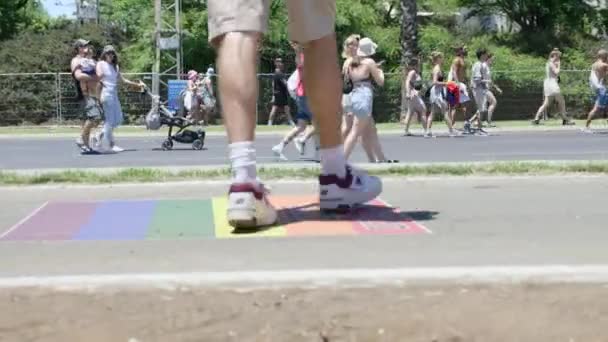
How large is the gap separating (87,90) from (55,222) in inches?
441

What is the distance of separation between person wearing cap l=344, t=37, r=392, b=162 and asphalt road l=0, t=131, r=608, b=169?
2.00 m

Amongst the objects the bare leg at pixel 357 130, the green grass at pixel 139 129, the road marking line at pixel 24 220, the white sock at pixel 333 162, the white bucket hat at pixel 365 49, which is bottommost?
the green grass at pixel 139 129

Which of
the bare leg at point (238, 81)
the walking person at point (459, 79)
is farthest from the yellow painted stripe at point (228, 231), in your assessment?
the walking person at point (459, 79)

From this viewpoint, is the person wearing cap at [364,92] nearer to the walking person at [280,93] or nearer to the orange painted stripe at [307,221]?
the orange painted stripe at [307,221]

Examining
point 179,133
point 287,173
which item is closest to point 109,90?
point 179,133

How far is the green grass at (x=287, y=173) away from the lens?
788 centimetres

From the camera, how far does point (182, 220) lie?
5.71 m

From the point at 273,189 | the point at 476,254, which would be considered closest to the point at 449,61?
the point at 273,189

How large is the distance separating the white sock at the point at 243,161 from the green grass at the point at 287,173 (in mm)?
2794

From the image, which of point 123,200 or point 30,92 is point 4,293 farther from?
point 30,92

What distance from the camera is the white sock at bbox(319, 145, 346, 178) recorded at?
5668mm

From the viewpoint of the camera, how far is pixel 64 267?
4297 mm

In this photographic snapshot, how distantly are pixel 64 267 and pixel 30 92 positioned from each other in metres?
29.0

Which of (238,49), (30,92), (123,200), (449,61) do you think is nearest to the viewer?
(238,49)
